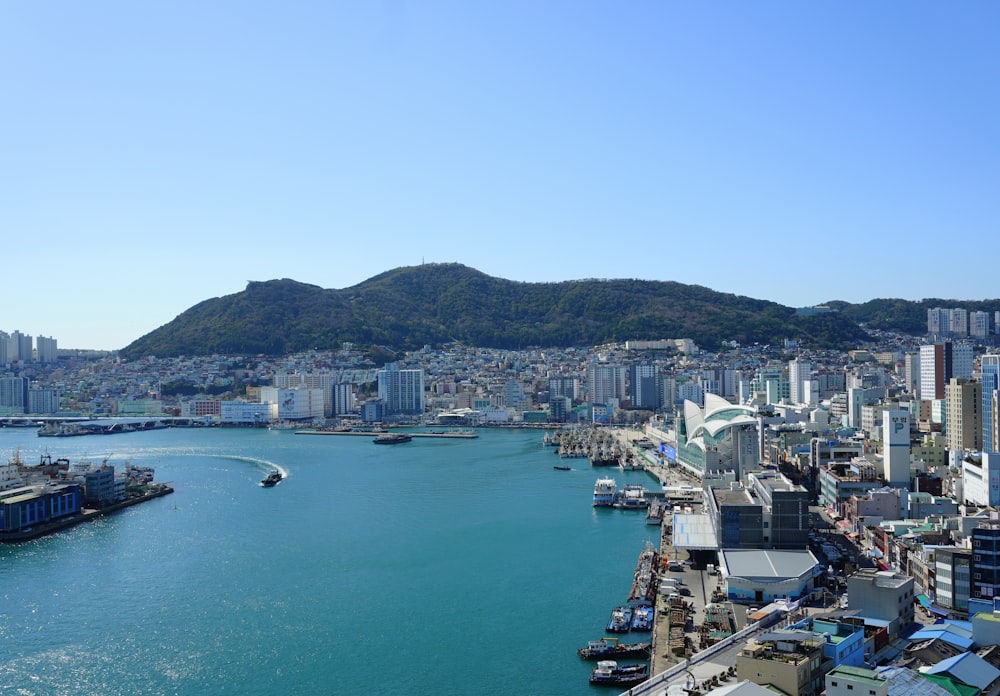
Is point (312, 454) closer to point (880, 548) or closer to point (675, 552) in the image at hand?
point (675, 552)

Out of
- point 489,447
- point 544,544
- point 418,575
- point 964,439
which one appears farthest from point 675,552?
point 489,447

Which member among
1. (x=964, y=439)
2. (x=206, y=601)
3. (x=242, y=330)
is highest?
(x=242, y=330)

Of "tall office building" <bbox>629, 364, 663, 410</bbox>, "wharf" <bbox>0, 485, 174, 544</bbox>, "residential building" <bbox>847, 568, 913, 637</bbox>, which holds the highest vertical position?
"tall office building" <bbox>629, 364, 663, 410</bbox>

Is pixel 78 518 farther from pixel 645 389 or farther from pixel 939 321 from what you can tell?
pixel 939 321

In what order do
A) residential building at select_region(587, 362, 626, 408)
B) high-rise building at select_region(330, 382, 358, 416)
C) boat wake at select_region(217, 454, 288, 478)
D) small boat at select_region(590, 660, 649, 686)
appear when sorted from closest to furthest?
small boat at select_region(590, 660, 649, 686), boat wake at select_region(217, 454, 288, 478), residential building at select_region(587, 362, 626, 408), high-rise building at select_region(330, 382, 358, 416)

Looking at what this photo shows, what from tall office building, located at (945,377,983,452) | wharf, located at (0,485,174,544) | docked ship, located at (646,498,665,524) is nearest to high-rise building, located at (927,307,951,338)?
tall office building, located at (945,377,983,452)

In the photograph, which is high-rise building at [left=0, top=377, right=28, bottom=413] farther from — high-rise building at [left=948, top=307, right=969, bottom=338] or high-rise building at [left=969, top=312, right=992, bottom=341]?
high-rise building at [left=969, top=312, right=992, bottom=341]
